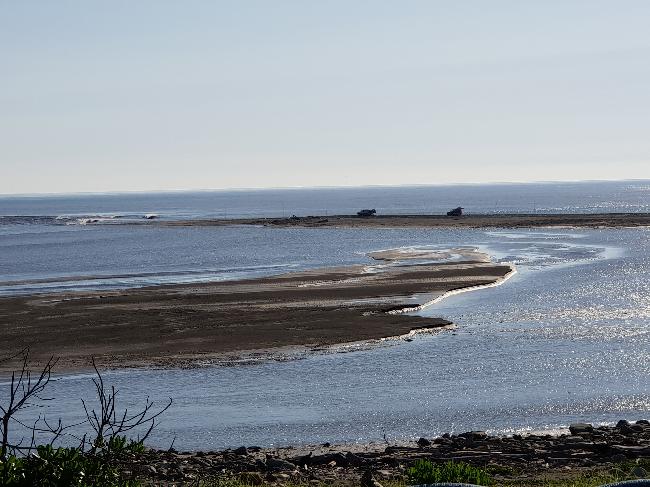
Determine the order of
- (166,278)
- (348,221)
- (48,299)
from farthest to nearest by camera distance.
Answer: (348,221) < (166,278) < (48,299)

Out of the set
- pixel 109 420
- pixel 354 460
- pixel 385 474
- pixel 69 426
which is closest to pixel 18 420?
pixel 354 460

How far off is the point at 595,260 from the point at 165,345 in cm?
3689

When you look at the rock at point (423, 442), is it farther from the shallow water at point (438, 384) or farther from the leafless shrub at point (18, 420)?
the leafless shrub at point (18, 420)

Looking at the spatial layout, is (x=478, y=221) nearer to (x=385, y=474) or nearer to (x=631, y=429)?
(x=631, y=429)

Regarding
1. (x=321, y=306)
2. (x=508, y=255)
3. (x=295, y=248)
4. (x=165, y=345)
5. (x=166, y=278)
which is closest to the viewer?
(x=165, y=345)

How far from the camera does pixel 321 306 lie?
38781 millimetres

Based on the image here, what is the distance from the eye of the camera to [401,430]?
19844mm

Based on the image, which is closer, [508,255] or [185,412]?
[185,412]

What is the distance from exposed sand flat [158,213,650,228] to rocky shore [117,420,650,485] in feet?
277

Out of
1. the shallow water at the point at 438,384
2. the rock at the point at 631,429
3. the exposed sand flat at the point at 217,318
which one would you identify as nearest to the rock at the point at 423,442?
the shallow water at the point at 438,384

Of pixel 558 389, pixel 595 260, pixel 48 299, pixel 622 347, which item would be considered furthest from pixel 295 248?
pixel 558 389

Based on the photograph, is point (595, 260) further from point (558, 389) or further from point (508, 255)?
point (558, 389)

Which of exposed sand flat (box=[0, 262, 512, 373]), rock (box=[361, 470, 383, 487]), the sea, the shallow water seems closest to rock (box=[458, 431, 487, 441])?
the sea

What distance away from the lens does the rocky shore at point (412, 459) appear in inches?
576
